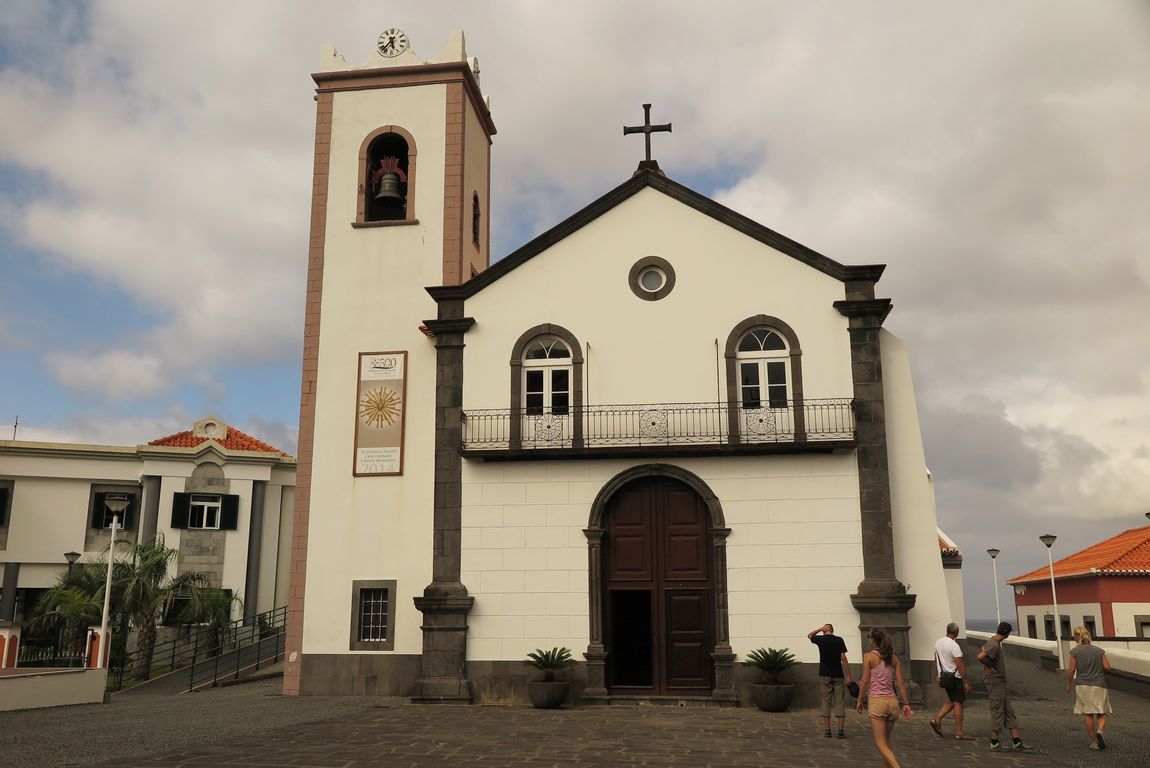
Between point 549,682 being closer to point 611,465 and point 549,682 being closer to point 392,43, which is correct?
point 611,465

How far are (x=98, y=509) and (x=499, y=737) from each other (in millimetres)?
22164

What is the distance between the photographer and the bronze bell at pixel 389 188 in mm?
20938

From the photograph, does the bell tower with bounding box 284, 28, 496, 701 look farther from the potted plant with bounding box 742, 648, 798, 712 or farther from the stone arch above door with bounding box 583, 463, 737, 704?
the potted plant with bounding box 742, 648, 798, 712

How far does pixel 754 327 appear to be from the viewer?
1844 cm

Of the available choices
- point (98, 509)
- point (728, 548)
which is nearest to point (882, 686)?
point (728, 548)

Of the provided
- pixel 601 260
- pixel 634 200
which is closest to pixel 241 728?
pixel 601 260

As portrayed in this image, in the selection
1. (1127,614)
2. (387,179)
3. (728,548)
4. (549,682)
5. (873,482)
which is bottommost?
(549,682)

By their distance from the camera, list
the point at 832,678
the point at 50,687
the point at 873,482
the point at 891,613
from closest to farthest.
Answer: the point at 832,678 < the point at 891,613 < the point at 873,482 < the point at 50,687

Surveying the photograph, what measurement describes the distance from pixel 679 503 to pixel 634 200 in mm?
6082

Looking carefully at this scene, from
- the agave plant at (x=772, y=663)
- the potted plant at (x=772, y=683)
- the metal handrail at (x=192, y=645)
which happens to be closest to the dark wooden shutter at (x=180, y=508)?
the metal handrail at (x=192, y=645)

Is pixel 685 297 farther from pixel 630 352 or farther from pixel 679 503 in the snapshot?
pixel 679 503

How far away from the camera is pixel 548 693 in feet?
54.6

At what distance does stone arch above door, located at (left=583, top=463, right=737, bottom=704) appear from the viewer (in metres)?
17.0

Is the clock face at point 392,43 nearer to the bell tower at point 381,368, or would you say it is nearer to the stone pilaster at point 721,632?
the bell tower at point 381,368
